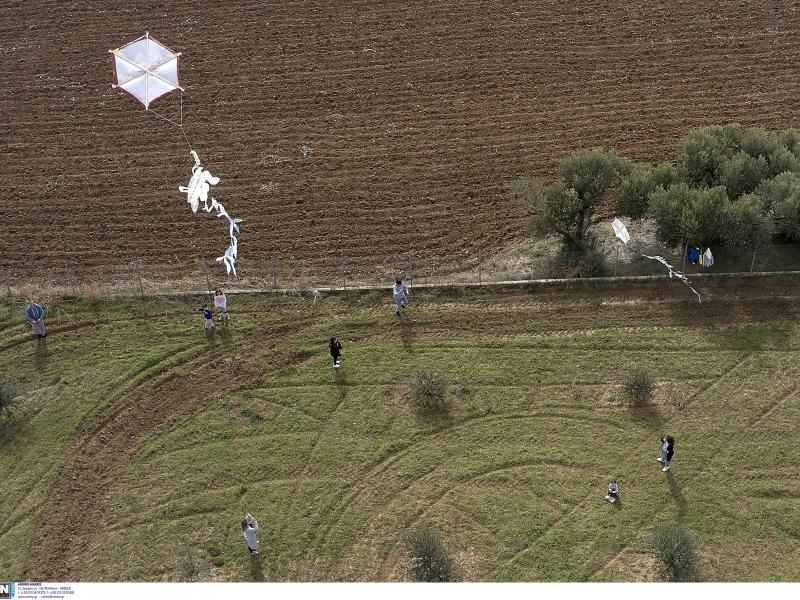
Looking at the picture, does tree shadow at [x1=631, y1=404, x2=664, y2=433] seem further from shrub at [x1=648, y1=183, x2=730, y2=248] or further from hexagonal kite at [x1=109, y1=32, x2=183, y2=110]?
hexagonal kite at [x1=109, y1=32, x2=183, y2=110]

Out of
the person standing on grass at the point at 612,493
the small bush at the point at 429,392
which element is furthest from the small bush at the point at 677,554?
the small bush at the point at 429,392

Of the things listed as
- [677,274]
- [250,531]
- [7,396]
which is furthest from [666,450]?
[7,396]

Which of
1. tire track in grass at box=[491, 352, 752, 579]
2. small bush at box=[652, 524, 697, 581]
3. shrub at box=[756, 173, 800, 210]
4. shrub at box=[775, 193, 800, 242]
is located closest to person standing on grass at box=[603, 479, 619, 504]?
tire track in grass at box=[491, 352, 752, 579]

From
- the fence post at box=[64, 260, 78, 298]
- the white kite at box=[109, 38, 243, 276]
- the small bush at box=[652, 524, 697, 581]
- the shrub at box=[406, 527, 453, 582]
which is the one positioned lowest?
the small bush at box=[652, 524, 697, 581]

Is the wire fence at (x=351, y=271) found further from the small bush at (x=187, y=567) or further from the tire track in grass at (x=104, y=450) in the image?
the small bush at (x=187, y=567)

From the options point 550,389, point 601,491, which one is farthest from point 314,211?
point 601,491
